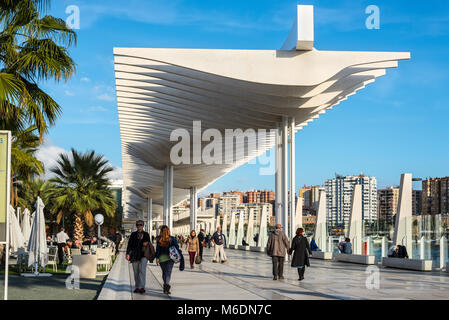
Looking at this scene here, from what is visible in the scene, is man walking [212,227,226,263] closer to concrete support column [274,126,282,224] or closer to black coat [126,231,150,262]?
concrete support column [274,126,282,224]

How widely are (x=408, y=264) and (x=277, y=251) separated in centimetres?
680

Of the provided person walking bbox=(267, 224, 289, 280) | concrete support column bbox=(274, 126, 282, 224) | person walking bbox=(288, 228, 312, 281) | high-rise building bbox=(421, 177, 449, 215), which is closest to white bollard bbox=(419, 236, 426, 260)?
person walking bbox=(288, 228, 312, 281)

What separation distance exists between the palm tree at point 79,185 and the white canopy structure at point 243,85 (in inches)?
146

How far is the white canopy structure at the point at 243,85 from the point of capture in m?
20.0

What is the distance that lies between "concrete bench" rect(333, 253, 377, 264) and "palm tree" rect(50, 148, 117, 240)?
15506mm

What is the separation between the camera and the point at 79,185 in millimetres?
34344

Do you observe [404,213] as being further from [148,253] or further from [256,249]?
[256,249]
